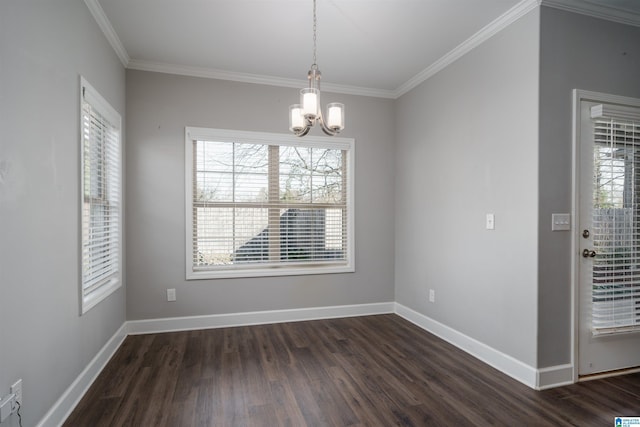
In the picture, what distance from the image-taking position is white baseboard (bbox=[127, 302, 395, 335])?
354cm

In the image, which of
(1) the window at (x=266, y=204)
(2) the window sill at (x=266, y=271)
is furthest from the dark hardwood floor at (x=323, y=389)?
(1) the window at (x=266, y=204)

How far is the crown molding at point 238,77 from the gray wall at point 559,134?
2.03 metres

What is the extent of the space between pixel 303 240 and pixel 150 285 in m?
1.74

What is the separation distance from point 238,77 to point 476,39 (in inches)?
95.4

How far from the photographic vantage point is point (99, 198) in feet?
9.06

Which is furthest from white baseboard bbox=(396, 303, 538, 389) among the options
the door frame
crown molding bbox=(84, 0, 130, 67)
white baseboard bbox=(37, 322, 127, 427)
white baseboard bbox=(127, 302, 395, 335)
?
crown molding bbox=(84, 0, 130, 67)

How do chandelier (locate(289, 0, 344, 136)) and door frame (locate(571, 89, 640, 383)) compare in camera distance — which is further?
door frame (locate(571, 89, 640, 383))

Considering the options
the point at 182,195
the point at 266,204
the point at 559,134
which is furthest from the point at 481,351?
the point at 182,195

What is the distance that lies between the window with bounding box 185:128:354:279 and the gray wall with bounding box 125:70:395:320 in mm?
112

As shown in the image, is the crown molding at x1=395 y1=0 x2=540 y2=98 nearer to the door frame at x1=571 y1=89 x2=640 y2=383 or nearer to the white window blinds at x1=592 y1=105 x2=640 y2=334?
the door frame at x1=571 y1=89 x2=640 y2=383

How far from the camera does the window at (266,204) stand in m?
3.75

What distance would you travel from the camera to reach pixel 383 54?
130 inches

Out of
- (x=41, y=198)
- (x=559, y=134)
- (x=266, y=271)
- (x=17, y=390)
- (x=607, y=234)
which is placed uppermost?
(x=559, y=134)

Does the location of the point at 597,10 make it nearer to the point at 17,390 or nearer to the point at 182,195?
the point at 182,195
